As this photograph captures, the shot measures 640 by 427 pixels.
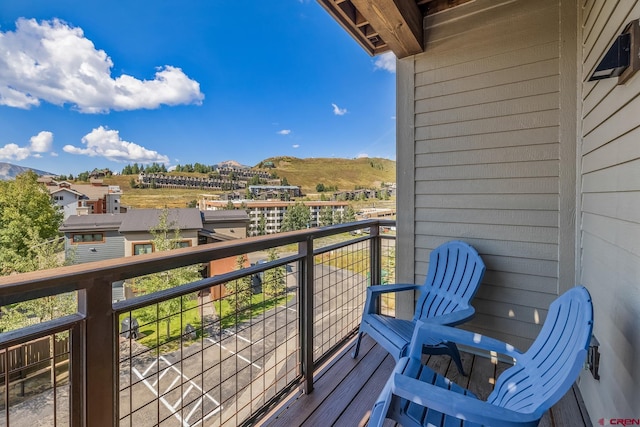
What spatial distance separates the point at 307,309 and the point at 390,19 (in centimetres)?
201

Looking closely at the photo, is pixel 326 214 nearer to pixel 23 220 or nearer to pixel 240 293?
pixel 240 293

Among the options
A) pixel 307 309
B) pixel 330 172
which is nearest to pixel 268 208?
pixel 330 172

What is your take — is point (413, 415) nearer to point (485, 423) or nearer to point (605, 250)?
point (485, 423)

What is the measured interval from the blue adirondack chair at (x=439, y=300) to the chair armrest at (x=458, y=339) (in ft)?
0.99

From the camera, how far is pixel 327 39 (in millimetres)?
21875

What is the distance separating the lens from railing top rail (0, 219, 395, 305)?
2.44 ft

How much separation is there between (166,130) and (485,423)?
33375mm

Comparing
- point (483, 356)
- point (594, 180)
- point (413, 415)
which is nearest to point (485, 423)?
point (413, 415)

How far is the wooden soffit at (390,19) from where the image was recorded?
1.91 metres

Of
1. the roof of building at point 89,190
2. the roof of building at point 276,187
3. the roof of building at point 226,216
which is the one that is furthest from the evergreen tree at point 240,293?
the roof of building at point 89,190

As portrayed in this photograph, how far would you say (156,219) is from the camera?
14.0 meters

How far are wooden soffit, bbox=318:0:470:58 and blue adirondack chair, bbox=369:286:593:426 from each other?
186cm

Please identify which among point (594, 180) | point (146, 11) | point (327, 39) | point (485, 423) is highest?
point (146, 11)

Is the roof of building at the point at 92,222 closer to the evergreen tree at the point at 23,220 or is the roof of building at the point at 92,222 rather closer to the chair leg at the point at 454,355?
the evergreen tree at the point at 23,220
